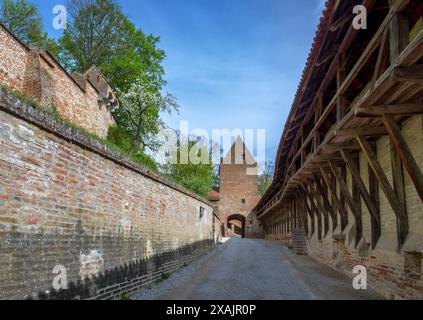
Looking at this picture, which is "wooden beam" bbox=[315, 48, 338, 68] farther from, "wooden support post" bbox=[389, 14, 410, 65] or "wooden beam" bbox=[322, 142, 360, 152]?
"wooden support post" bbox=[389, 14, 410, 65]

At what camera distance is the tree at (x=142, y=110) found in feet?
→ 72.0

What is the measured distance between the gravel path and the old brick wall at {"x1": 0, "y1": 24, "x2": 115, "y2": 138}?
7.26 meters

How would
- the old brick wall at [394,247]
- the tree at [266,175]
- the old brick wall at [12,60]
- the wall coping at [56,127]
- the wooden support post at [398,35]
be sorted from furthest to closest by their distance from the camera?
the tree at [266,175] < the old brick wall at [12,60] < the old brick wall at [394,247] < the wooden support post at [398,35] < the wall coping at [56,127]

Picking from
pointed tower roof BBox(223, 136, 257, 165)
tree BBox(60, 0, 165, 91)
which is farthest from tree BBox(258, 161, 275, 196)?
tree BBox(60, 0, 165, 91)

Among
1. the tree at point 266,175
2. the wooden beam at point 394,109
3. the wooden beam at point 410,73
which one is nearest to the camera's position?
the wooden beam at point 410,73

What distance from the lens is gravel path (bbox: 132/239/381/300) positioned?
700 cm

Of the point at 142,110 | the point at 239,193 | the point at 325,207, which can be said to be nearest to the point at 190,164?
the point at 239,193

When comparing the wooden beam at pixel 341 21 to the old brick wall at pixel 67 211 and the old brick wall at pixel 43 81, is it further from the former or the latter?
the old brick wall at pixel 43 81

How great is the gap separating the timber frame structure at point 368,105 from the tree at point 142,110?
12.2 m

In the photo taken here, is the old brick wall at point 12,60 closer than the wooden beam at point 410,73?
No

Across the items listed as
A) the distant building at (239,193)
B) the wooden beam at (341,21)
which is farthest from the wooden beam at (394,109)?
the distant building at (239,193)
